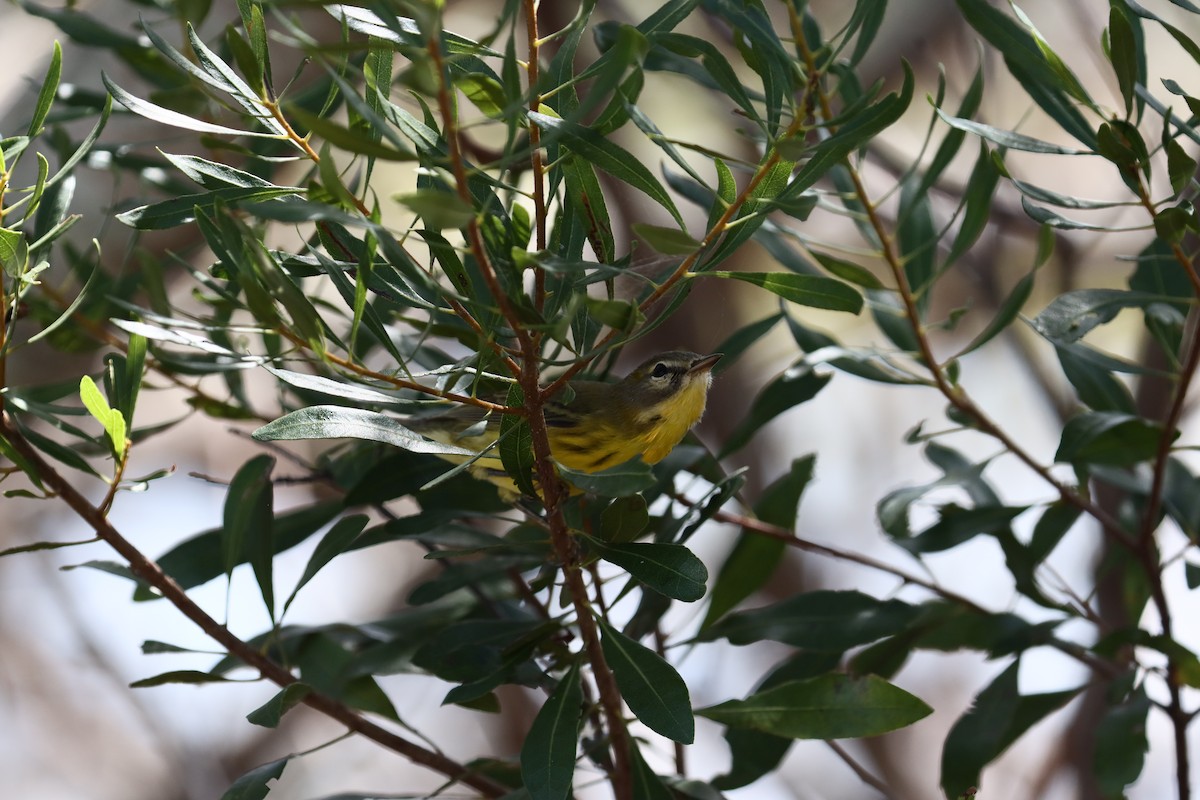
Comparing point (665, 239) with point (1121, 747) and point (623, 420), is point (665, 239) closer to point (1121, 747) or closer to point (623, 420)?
point (1121, 747)

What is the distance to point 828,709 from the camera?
1.24 m

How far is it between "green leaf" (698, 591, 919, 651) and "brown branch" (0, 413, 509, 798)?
1.37ft

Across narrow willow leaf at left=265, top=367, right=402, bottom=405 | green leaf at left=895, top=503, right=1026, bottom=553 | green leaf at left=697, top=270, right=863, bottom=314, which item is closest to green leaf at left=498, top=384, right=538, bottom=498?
narrow willow leaf at left=265, top=367, right=402, bottom=405

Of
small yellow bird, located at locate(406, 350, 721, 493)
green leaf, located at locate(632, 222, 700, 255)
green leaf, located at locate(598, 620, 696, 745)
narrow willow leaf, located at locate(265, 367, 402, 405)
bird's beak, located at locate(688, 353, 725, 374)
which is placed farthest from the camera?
small yellow bird, located at locate(406, 350, 721, 493)

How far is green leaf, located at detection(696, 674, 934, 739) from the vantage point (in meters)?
1.18

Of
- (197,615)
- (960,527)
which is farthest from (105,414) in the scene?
(960,527)

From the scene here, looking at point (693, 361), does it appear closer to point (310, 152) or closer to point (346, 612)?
point (310, 152)

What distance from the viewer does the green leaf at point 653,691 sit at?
109cm

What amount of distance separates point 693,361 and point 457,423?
465 millimetres

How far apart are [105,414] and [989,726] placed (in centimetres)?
120

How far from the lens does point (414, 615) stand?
1645 millimetres

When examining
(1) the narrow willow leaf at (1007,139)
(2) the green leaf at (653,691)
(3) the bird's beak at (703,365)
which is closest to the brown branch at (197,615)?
(2) the green leaf at (653,691)

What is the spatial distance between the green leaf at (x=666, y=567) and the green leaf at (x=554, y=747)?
21cm

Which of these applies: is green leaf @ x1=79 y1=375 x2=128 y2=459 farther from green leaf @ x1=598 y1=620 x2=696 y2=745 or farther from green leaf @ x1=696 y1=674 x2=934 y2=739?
green leaf @ x1=696 y1=674 x2=934 y2=739
